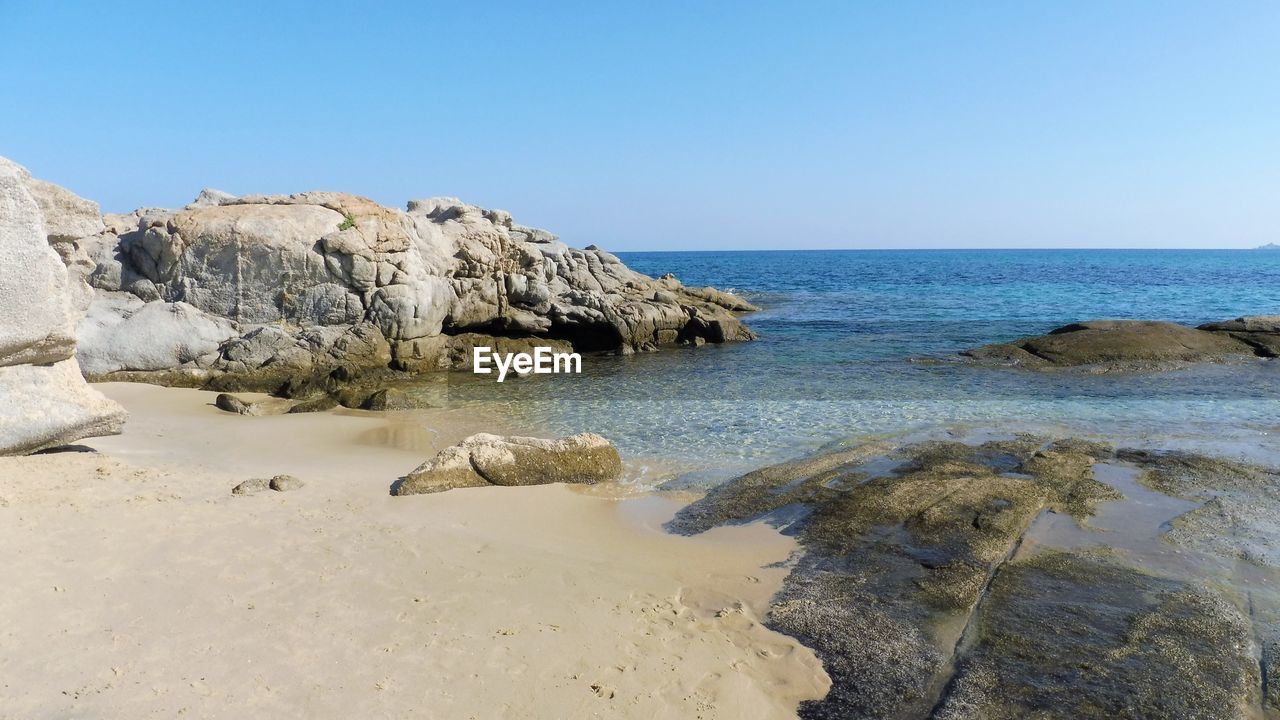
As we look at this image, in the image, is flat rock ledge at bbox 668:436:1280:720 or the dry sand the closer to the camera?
the dry sand

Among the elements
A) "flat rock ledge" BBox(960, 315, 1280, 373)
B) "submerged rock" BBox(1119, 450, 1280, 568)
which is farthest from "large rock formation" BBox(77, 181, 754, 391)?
"submerged rock" BBox(1119, 450, 1280, 568)

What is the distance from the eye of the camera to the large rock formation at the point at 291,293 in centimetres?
1641

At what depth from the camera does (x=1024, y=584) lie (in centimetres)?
638

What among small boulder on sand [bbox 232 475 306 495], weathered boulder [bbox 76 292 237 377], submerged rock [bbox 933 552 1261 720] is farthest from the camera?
weathered boulder [bbox 76 292 237 377]

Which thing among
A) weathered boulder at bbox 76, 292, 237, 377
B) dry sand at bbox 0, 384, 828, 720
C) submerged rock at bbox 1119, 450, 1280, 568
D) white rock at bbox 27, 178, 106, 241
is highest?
white rock at bbox 27, 178, 106, 241

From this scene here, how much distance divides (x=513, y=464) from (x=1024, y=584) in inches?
220

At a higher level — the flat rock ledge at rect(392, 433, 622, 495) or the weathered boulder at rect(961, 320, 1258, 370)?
the weathered boulder at rect(961, 320, 1258, 370)

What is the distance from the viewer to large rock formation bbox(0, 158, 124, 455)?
7.38 m

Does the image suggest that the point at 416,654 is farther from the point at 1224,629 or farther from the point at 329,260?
the point at 329,260

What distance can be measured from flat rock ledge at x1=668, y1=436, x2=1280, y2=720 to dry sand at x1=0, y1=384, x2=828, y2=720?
1.54 feet

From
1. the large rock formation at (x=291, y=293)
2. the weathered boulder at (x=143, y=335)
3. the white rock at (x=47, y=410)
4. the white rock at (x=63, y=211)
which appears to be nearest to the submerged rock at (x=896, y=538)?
the white rock at (x=47, y=410)

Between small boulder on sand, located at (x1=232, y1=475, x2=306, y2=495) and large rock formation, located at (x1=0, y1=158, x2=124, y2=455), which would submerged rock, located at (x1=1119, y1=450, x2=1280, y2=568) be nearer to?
small boulder on sand, located at (x1=232, y1=475, x2=306, y2=495)

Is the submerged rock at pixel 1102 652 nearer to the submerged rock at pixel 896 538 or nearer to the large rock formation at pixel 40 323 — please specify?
the submerged rock at pixel 896 538

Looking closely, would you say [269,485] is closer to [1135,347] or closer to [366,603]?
[366,603]
